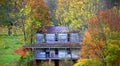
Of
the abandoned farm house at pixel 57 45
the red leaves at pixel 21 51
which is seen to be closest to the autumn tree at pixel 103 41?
the abandoned farm house at pixel 57 45

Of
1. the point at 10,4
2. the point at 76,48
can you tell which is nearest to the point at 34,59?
the point at 76,48

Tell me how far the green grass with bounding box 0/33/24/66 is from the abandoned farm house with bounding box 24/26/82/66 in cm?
306

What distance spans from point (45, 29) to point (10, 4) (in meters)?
12.4

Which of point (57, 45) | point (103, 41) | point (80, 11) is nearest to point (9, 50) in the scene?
point (57, 45)

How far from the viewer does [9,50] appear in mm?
59656

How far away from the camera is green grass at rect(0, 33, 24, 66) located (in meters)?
51.8

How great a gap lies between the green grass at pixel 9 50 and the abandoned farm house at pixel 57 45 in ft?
10.1

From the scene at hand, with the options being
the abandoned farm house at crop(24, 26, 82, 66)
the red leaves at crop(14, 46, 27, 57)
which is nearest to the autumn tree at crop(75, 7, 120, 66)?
the abandoned farm house at crop(24, 26, 82, 66)

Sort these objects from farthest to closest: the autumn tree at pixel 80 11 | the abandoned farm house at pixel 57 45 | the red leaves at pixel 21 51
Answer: the autumn tree at pixel 80 11, the abandoned farm house at pixel 57 45, the red leaves at pixel 21 51

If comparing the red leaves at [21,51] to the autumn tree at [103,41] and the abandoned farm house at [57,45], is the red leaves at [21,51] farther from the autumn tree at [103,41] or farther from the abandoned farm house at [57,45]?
the autumn tree at [103,41]

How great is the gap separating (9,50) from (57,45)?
8294 mm

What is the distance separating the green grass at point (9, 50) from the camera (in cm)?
5181

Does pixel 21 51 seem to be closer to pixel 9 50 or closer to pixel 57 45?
pixel 9 50

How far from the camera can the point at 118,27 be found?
155 ft
